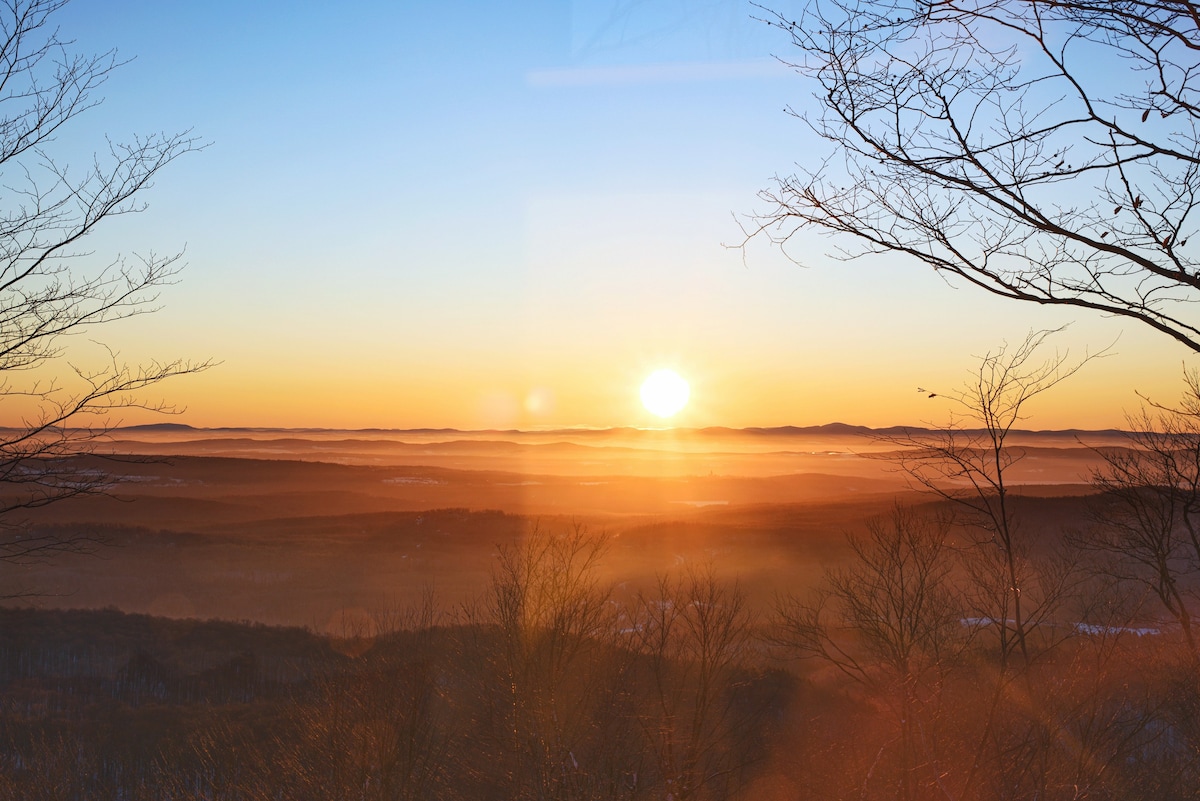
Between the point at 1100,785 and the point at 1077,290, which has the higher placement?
the point at 1077,290

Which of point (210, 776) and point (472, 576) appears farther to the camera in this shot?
point (472, 576)

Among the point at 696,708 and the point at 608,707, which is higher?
the point at 608,707

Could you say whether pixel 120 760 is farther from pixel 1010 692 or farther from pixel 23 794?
pixel 1010 692

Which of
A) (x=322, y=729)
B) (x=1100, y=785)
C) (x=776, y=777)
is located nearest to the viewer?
(x=1100, y=785)

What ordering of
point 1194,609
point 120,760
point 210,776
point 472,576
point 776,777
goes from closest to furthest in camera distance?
A: 1. point 210,776
2. point 120,760
3. point 776,777
4. point 1194,609
5. point 472,576

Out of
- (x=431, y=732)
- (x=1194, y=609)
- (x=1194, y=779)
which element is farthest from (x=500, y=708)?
A: (x=1194, y=609)

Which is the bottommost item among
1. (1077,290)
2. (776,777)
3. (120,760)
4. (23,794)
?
(776,777)

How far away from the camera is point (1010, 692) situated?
63.7 ft

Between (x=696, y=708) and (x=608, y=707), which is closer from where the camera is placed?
(x=608, y=707)

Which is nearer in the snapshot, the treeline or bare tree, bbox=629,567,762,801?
the treeline

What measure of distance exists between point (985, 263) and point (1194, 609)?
47.1m

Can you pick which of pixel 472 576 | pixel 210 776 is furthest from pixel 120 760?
pixel 472 576

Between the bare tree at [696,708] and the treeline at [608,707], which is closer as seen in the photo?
the treeline at [608,707]

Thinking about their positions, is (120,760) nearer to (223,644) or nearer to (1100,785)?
(223,644)
